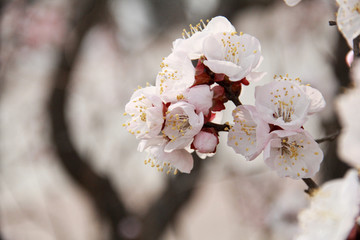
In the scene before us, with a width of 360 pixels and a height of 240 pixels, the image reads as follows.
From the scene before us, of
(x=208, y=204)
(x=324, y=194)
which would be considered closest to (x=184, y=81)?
(x=324, y=194)

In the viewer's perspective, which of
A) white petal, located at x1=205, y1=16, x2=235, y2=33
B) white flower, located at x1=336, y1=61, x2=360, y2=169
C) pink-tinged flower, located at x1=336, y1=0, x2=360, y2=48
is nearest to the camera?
white flower, located at x1=336, y1=61, x2=360, y2=169

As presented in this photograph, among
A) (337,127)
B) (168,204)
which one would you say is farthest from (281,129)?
(168,204)

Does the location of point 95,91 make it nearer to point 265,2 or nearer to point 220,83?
point 265,2

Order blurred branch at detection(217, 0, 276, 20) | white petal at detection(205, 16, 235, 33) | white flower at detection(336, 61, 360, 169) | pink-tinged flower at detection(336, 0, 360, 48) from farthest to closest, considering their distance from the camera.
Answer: blurred branch at detection(217, 0, 276, 20)
white petal at detection(205, 16, 235, 33)
pink-tinged flower at detection(336, 0, 360, 48)
white flower at detection(336, 61, 360, 169)

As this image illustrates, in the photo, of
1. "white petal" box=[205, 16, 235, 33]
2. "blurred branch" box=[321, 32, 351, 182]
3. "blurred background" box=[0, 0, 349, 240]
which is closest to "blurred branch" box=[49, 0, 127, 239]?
"blurred background" box=[0, 0, 349, 240]

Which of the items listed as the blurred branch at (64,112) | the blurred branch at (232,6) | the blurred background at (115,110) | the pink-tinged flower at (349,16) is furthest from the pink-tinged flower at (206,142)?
the blurred branch at (64,112)

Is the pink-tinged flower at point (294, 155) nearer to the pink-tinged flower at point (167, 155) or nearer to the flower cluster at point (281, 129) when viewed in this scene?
the flower cluster at point (281, 129)

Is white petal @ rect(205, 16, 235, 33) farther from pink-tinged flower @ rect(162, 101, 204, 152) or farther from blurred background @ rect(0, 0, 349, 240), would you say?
blurred background @ rect(0, 0, 349, 240)
